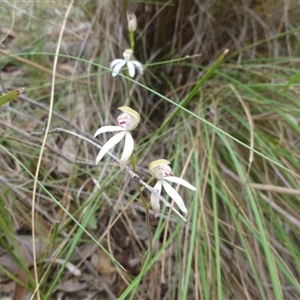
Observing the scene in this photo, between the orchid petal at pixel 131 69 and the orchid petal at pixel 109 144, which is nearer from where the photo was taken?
the orchid petal at pixel 109 144

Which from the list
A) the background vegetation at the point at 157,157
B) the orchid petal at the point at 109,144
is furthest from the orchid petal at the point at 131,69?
the orchid petal at the point at 109,144

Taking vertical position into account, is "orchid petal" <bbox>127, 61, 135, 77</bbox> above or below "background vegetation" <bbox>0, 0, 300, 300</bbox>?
above

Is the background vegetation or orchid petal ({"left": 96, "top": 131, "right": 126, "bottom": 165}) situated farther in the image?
the background vegetation

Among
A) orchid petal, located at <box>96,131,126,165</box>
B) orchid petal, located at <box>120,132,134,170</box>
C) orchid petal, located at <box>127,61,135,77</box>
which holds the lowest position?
orchid petal, located at <box>127,61,135,77</box>

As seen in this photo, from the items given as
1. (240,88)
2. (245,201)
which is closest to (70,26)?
(240,88)

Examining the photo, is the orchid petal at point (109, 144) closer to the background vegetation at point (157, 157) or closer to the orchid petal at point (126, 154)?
the orchid petal at point (126, 154)

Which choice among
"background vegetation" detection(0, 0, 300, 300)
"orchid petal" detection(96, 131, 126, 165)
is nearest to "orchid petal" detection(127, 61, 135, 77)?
"background vegetation" detection(0, 0, 300, 300)

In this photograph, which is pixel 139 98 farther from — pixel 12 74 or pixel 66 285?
pixel 66 285

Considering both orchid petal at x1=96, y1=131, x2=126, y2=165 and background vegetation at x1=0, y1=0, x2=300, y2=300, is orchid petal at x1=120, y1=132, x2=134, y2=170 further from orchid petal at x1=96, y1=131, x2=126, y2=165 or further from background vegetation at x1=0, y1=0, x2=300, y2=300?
background vegetation at x1=0, y1=0, x2=300, y2=300

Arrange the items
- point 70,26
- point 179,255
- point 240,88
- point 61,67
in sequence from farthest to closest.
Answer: point 70,26
point 61,67
point 240,88
point 179,255
